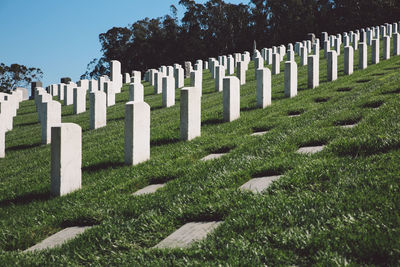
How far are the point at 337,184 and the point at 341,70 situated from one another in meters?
14.2

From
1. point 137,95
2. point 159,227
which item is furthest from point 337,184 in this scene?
point 137,95

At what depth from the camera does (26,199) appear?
6.51 meters

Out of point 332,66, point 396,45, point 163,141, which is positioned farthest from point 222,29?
point 163,141

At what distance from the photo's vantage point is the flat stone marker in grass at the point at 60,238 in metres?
4.53

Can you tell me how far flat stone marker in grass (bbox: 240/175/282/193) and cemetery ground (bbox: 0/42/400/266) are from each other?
0.11 meters

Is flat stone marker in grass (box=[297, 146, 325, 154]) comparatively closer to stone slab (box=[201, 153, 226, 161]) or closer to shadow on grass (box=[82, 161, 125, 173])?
stone slab (box=[201, 153, 226, 161])

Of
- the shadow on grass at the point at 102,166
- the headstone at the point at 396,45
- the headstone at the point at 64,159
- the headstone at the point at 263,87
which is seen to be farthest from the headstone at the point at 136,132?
the headstone at the point at 396,45

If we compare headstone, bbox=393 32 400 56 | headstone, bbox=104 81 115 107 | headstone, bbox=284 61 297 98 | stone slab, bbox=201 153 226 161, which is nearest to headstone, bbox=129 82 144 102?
headstone, bbox=104 81 115 107

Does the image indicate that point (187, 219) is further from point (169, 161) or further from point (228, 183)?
point (169, 161)

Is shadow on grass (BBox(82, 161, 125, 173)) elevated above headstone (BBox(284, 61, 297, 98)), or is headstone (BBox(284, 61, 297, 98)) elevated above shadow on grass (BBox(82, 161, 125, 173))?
headstone (BBox(284, 61, 297, 98))

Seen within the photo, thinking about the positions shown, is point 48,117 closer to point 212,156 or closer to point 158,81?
point 212,156

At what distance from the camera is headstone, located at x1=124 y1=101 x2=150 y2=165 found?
7266 mm

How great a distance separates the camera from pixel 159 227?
172 inches

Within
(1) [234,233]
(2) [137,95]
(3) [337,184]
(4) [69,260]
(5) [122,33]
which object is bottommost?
(4) [69,260]
